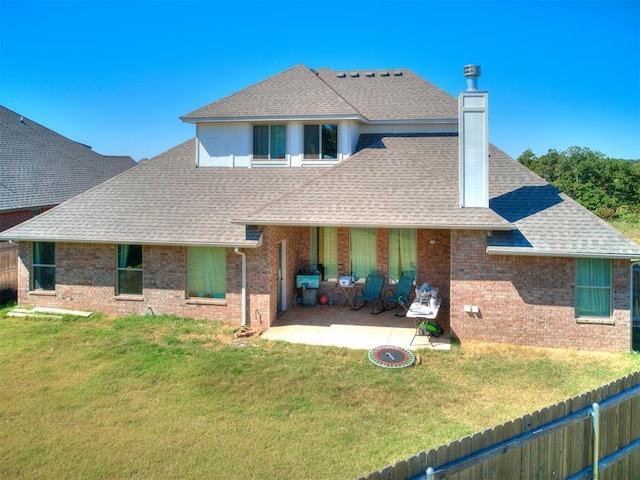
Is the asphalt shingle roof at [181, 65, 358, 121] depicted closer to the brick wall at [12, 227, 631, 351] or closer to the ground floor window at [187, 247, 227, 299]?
the brick wall at [12, 227, 631, 351]

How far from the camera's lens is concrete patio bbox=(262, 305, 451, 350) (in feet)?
37.4

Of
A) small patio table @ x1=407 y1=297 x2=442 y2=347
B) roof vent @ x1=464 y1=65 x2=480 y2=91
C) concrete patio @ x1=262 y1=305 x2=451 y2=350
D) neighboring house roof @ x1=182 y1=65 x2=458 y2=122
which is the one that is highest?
neighboring house roof @ x1=182 y1=65 x2=458 y2=122

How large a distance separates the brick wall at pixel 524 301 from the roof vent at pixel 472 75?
146 inches

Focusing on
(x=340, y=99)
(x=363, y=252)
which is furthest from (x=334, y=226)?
(x=340, y=99)

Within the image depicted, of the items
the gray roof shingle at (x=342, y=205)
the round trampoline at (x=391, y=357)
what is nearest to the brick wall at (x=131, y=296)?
the gray roof shingle at (x=342, y=205)

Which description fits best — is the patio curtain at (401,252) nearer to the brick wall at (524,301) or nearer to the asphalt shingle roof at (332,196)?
the asphalt shingle roof at (332,196)

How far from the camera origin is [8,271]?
1530cm

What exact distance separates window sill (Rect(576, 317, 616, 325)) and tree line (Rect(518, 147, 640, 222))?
30.9m

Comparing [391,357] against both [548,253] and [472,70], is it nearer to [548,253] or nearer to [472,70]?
[548,253]

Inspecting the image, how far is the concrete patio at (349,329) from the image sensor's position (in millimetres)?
11414

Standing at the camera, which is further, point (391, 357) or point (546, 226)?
point (546, 226)

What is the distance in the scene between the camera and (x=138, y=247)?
13.5 metres

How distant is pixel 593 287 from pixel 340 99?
9448 millimetres

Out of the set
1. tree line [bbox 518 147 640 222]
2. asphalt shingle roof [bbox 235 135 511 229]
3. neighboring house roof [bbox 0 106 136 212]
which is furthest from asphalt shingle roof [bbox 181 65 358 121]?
tree line [bbox 518 147 640 222]
